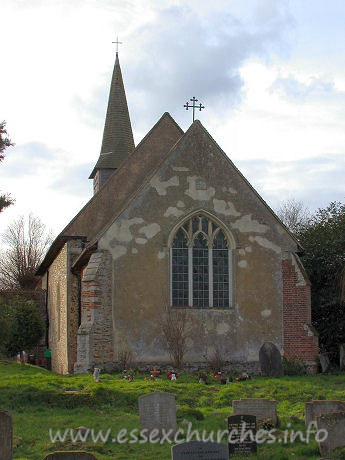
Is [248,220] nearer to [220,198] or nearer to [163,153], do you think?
[220,198]

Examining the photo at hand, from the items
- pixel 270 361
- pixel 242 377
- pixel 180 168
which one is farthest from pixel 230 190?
pixel 242 377

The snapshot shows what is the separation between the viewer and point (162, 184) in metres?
22.9

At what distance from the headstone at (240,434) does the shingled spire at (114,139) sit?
23.6 m

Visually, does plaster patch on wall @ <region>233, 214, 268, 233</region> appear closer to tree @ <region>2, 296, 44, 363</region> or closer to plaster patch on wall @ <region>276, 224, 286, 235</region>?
plaster patch on wall @ <region>276, 224, 286, 235</region>

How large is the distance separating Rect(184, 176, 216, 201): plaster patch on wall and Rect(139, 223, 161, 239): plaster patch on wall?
5.00 feet

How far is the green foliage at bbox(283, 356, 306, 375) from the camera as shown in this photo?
21812 millimetres

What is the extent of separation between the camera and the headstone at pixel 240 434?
11.4m

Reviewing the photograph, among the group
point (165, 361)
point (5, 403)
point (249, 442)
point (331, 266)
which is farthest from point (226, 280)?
point (249, 442)

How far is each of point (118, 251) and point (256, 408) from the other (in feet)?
33.6

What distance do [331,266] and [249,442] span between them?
15.7 meters

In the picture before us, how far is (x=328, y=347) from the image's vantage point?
25.8 meters

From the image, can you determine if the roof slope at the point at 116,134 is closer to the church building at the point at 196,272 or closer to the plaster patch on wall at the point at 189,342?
the church building at the point at 196,272

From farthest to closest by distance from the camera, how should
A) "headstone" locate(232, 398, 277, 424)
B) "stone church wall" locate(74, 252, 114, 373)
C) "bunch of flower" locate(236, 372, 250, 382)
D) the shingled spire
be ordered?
the shingled spire → "stone church wall" locate(74, 252, 114, 373) → "bunch of flower" locate(236, 372, 250, 382) → "headstone" locate(232, 398, 277, 424)

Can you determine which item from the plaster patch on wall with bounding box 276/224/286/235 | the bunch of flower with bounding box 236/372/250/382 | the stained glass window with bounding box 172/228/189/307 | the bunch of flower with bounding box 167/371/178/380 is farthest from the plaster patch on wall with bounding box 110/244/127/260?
the bunch of flower with bounding box 236/372/250/382
